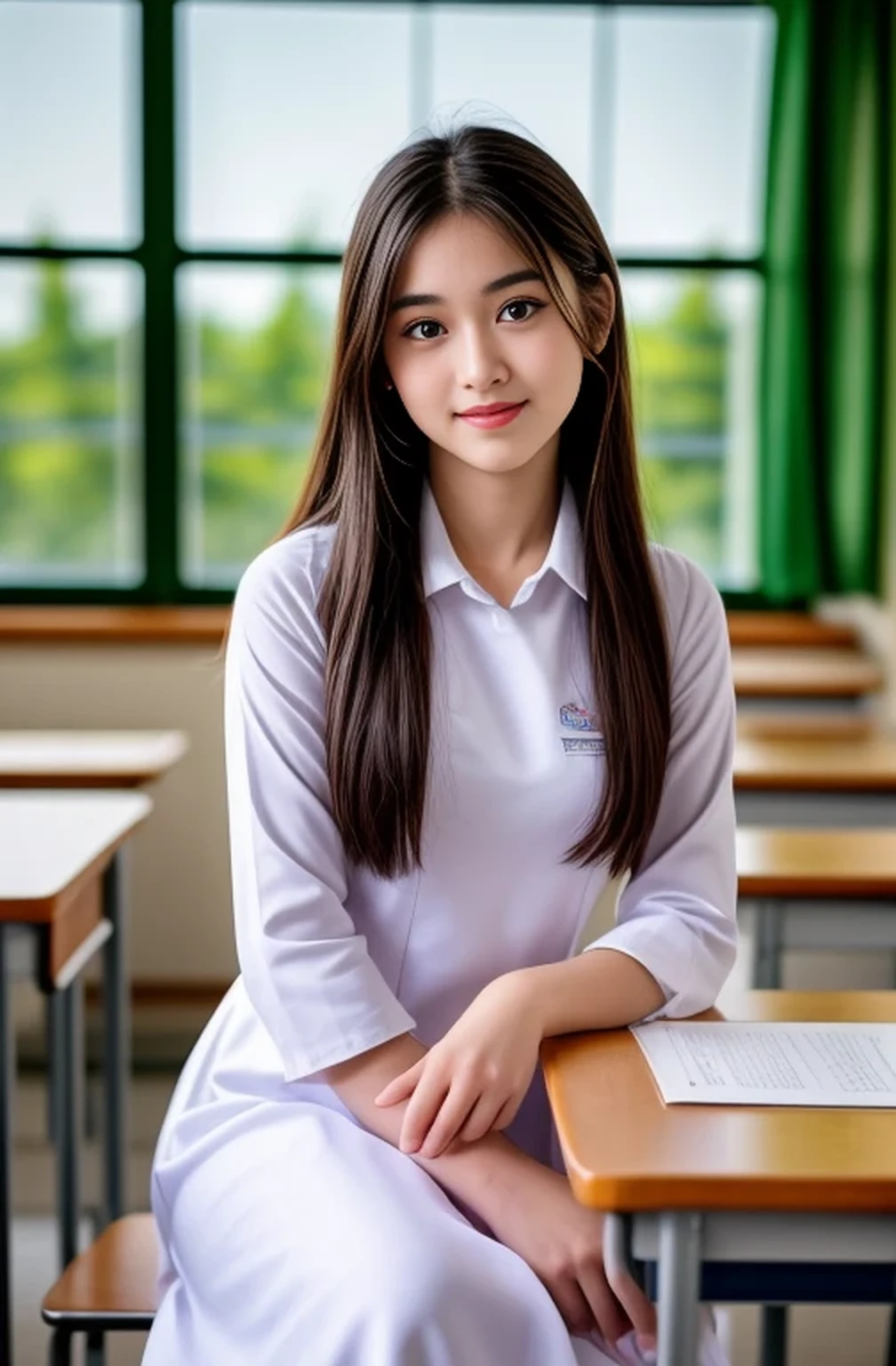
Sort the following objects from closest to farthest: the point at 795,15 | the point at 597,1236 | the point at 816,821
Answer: the point at 597,1236, the point at 816,821, the point at 795,15

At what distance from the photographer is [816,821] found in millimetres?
2857

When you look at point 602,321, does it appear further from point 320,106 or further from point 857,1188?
point 320,106

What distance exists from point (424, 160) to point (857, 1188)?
85 cm

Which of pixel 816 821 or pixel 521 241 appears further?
pixel 816 821

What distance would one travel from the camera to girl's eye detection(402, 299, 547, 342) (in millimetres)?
1423

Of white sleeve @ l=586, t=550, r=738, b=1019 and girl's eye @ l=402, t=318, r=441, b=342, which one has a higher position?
girl's eye @ l=402, t=318, r=441, b=342

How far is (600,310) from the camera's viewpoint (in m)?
1.49

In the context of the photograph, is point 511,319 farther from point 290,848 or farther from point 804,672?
point 804,672

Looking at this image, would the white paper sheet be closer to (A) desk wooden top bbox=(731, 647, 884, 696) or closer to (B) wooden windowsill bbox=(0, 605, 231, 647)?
(A) desk wooden top bbox=(731, 647, 884, 696)

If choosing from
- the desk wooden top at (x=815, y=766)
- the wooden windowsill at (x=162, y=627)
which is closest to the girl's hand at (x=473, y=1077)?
the desk wooden top at (x=815, y=766)

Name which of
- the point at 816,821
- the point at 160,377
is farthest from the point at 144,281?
the point at 816,821

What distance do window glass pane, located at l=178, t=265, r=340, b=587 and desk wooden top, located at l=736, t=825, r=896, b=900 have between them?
235 cm

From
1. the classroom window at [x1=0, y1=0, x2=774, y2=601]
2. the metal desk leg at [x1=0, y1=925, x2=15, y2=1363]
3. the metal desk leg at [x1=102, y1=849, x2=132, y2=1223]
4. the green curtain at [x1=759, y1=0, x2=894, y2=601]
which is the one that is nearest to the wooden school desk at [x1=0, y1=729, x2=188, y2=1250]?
the metal desk leg at [x1=102, y1=849, x2=132, y2=1223]

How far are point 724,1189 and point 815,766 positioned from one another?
193 centimetres
